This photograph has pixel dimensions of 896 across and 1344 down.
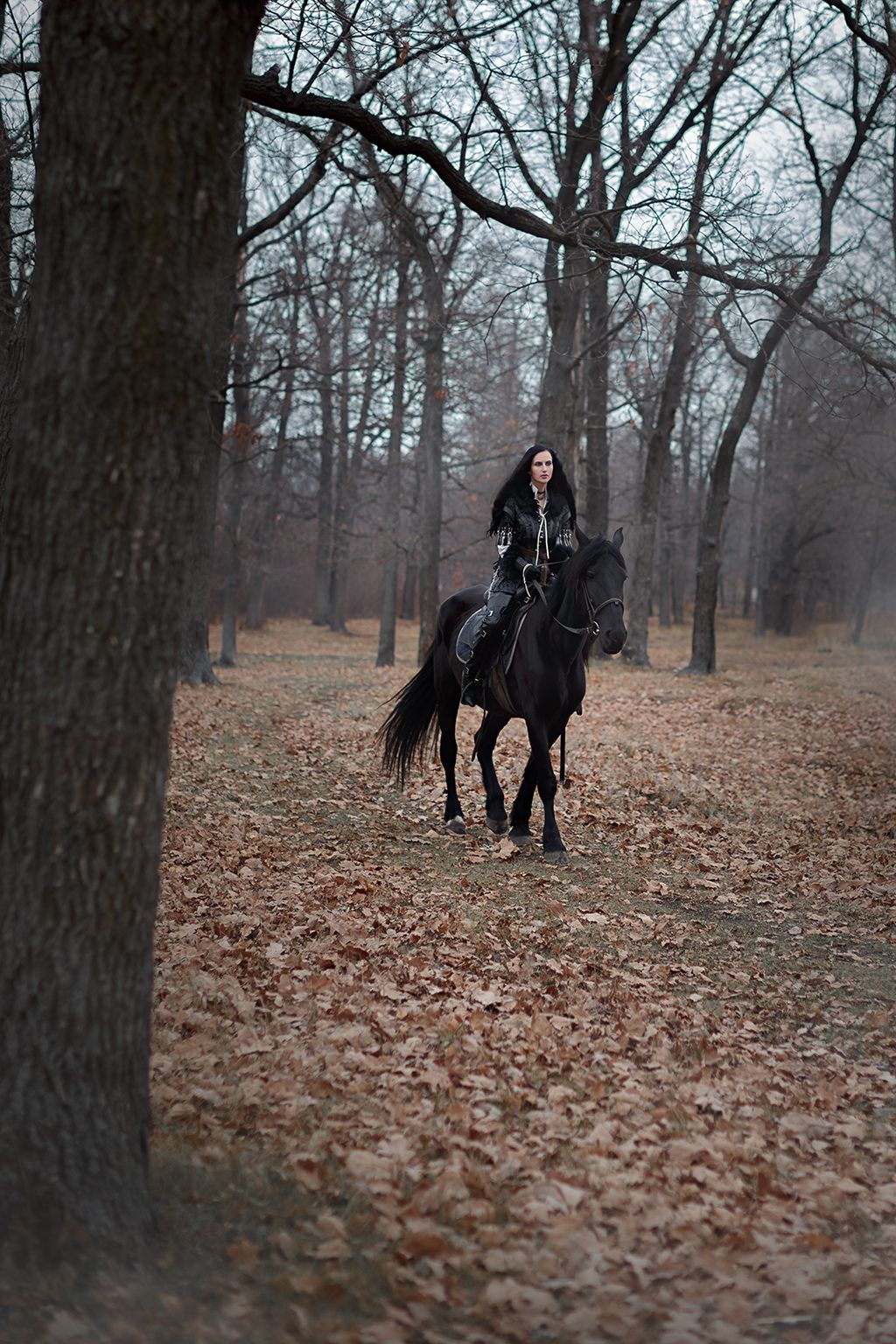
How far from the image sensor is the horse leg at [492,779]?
9109mm

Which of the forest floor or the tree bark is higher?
the tree bark

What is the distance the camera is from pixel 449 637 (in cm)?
920

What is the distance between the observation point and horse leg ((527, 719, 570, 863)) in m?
8.20

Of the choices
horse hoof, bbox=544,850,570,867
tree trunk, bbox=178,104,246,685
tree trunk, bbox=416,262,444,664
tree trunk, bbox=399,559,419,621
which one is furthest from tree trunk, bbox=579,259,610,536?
tree trunk, bbox=399,559,419,621

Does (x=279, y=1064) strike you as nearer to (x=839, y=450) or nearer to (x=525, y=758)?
(x=525, y=758)

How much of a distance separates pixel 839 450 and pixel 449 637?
26157 mm

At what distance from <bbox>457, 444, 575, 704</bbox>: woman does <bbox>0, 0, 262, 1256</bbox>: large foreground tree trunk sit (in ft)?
17.3

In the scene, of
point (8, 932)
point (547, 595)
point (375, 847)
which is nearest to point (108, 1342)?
point (8, 932)

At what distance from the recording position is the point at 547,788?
823cm

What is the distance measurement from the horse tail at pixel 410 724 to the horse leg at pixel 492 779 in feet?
1.68

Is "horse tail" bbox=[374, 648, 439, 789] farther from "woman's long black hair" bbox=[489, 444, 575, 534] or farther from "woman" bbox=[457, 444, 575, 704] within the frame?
"woman's long black hair" bbox=[489, 444, 575, 534]

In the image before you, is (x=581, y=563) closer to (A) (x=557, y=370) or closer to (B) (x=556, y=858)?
(B) (x=556, y=858)

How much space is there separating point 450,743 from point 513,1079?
4853 mm

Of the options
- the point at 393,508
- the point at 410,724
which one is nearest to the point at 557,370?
the point at 393,508
